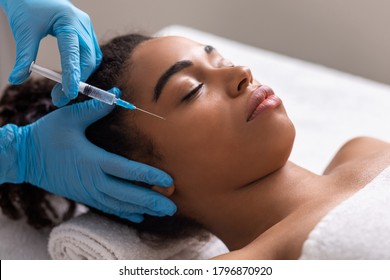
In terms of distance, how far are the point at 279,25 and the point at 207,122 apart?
169 cm

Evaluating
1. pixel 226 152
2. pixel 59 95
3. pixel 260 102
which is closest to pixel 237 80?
pixel 260 102

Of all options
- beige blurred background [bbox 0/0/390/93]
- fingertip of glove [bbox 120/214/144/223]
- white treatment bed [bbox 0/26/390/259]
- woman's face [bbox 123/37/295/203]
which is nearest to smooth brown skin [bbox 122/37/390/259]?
woman's face [bbox 123/37/295/203]

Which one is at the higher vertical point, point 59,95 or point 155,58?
point 155,58

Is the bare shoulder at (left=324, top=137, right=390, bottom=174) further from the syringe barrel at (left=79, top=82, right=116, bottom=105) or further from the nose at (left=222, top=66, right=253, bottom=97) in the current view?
the syringe barrel at (left=79, top=82, right=116, bottom=105)

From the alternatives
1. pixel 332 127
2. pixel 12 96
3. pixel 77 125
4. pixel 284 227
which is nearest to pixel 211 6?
pixel 332 127

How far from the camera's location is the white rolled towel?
1.48m

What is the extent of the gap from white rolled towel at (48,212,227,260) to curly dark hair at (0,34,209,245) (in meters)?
0.03

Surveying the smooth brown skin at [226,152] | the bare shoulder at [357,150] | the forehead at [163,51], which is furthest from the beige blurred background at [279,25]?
the smooth brown skin at [226,152]

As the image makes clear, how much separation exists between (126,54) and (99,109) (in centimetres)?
18

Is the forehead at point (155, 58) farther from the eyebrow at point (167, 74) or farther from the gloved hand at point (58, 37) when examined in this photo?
the gloved hand at point (58, 37)

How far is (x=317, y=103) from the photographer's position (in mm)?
2244

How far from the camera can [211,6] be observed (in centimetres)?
300

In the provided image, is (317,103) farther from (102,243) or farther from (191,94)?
(102,243)

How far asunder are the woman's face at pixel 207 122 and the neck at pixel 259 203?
3 centimetres
